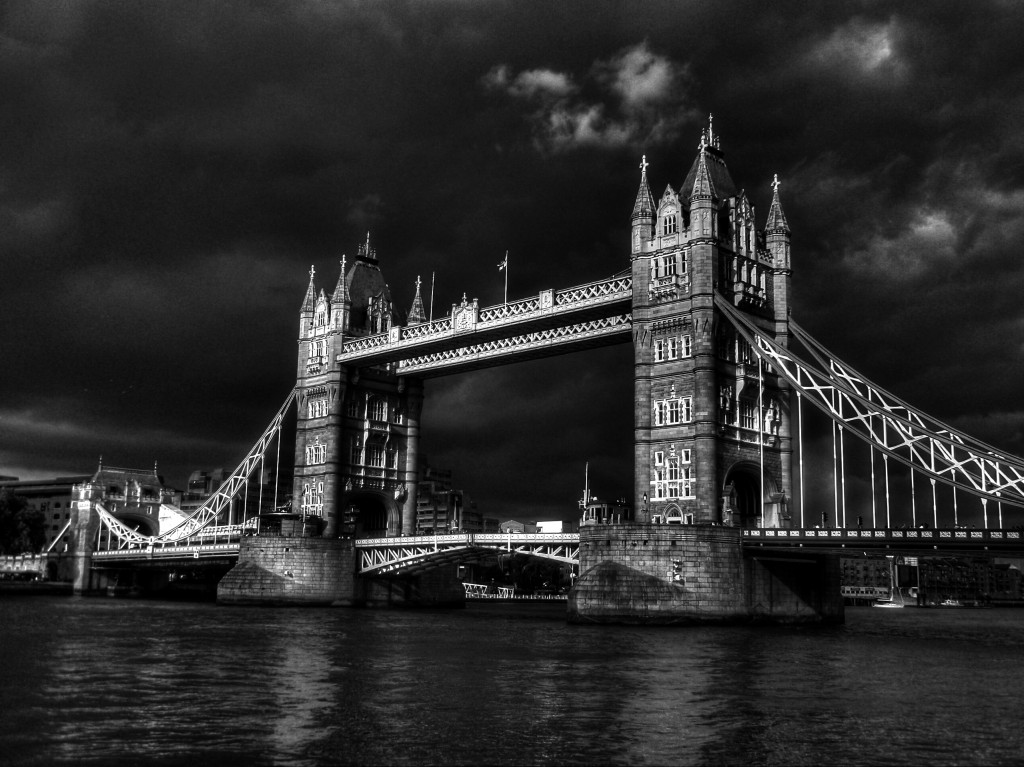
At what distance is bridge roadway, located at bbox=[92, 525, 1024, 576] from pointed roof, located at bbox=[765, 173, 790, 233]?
80.6ft


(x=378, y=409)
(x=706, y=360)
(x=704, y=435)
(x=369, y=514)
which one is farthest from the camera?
(x=369, y=514)

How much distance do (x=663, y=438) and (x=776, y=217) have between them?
19.6m

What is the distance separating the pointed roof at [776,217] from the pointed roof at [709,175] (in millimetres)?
3295

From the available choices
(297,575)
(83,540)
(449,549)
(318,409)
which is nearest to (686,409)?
(449,549)

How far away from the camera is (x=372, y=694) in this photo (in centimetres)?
3484

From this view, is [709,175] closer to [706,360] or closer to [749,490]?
[706,360]

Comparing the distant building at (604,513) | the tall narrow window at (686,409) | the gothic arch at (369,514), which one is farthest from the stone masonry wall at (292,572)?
the tall narrow window at (686,409)

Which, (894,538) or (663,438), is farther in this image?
(663,438)

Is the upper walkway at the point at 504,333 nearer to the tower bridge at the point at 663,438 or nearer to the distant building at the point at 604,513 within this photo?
the tower bridge at the point at 663,438

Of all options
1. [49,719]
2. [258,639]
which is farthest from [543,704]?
[258,639]

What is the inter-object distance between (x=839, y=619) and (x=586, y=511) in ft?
63.7

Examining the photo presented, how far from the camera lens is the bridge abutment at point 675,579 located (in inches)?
2594

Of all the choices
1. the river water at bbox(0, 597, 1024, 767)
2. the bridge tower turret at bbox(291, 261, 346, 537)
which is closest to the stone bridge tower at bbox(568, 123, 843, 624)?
the river water at bbox(0, 597, 1024, 767)

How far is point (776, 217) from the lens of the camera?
81.4 m
